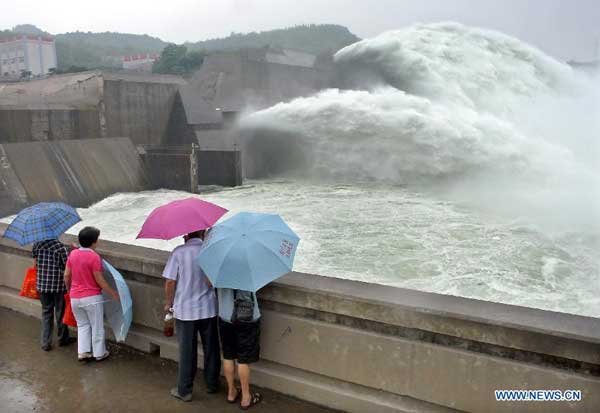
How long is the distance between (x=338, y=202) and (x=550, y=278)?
9.28 metres

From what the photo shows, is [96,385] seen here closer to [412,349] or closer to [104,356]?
[104,356]

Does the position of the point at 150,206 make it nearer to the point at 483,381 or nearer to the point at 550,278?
the point at 550,278

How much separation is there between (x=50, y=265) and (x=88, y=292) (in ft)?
2.01

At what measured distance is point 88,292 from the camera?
178 inches

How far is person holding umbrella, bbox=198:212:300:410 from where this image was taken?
357cm

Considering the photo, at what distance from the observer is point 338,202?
1852 cm

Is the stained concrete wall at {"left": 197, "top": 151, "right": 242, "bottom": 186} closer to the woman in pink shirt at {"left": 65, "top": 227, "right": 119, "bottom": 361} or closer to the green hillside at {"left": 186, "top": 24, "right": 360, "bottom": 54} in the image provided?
the woman in pink shirt at {"left": 65, "top": 227, "right": 119, "bottom": 361}

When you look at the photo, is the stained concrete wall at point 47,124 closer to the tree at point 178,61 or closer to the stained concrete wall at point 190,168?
the stained concrete wall at point 190,168

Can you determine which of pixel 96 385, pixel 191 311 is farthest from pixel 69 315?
pixel 191 311

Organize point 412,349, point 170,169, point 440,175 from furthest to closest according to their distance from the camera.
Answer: point 170,169
point 440,175
point 412,349

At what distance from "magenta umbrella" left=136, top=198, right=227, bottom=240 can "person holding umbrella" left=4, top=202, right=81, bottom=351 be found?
127 centimetres

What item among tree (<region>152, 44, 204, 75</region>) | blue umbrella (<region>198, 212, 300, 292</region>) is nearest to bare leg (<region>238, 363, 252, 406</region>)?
blue umbrella (<region>198, 212, 300, 292</region>)

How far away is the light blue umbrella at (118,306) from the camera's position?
451cm

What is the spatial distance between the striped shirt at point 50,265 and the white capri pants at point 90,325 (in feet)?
1.56
